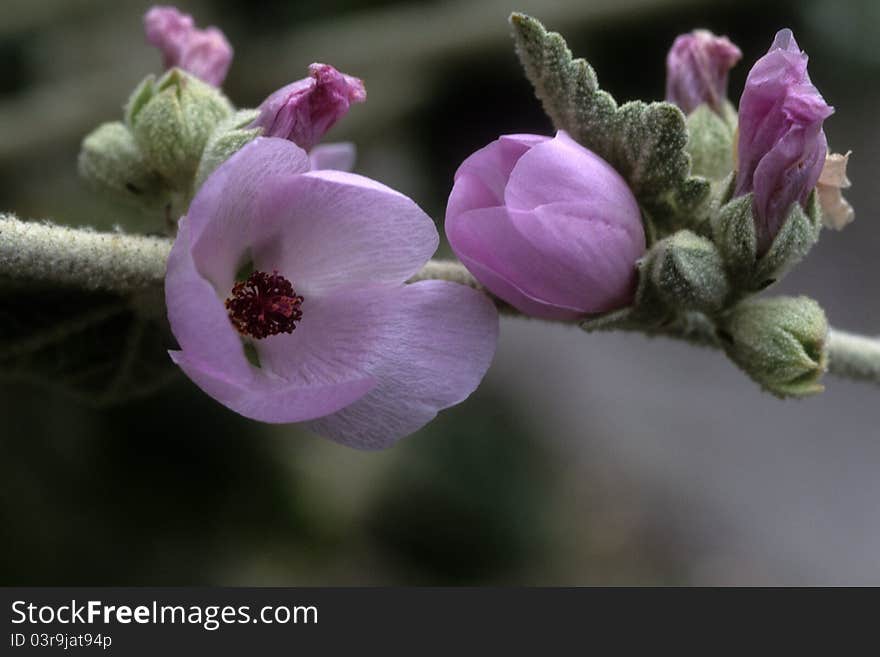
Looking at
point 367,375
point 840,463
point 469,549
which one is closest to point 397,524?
point 469,549

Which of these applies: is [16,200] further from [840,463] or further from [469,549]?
[840,463]

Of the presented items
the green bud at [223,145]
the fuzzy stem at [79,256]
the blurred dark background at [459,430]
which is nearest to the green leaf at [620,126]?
the green bud at [223,145]

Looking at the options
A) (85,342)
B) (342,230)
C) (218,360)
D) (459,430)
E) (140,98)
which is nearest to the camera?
(218,360)

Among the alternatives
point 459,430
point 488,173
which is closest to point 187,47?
point 488,173

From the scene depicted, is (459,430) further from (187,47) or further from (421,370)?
(421,370)

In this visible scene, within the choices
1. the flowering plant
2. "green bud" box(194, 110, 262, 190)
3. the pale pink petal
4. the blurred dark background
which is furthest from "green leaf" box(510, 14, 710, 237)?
the blurred dark background

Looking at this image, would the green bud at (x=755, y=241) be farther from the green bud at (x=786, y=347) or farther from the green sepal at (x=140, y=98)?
the green sepal at (x=140, y=98)

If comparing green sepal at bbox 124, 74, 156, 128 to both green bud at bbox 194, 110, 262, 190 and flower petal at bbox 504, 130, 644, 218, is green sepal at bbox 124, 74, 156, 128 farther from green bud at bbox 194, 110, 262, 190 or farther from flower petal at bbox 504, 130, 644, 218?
flower petal at bbox 504, 130, 644, 218
